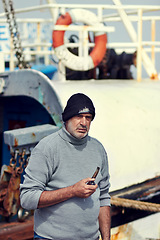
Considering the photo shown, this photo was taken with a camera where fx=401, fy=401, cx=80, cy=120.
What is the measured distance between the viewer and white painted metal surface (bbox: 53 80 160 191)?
483 cm

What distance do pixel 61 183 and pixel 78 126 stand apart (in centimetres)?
37

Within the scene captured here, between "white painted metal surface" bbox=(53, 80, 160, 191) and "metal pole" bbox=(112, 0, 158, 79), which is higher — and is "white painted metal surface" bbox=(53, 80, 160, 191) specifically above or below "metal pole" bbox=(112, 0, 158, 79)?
below

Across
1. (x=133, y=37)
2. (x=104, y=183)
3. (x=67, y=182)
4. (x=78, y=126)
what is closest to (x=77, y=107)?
(x=78, y=126)

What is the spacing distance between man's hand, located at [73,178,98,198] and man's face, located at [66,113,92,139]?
301 mm

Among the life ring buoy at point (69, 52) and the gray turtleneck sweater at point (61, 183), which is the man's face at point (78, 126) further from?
the life ring buoy at point (69, 52)

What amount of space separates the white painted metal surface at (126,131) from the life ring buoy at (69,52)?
3.20 feet

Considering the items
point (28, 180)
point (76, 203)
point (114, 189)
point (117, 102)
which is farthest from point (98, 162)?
point (117, 102)

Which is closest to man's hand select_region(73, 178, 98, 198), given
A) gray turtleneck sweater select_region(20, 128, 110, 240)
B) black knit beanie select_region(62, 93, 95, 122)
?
gray turtleneck sweater select_region(20, 128, 110, 240)

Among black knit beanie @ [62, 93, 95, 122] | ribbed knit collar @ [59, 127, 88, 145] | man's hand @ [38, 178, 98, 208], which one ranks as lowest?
man's hand @ [38, 178, 98, 208]

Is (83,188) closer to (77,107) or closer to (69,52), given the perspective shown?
(77,107)

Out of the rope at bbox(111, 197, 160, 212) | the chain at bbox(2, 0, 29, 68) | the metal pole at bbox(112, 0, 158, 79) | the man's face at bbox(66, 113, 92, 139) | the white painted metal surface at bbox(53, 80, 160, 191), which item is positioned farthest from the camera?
the metal pole at bbox(112, 0, 158, 79)

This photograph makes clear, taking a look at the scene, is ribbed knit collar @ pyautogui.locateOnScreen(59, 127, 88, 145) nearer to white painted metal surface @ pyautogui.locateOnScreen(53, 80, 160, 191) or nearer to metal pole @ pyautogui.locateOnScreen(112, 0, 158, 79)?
white painted metal surface @ pyautogui.locateOnScreen(53, 80, 160, 191)

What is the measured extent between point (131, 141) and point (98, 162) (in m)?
2.51

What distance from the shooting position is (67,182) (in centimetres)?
247
